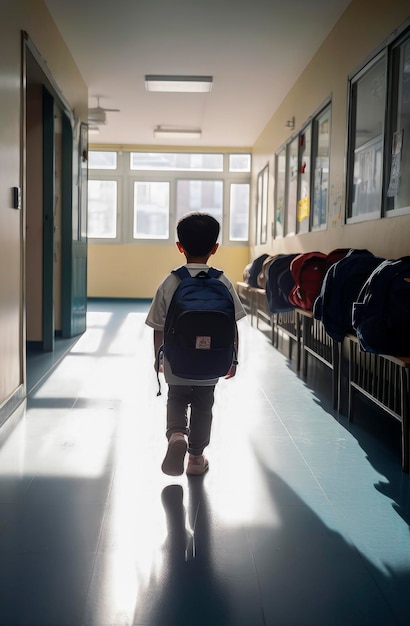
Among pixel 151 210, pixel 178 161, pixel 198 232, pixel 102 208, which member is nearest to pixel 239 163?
pixel 178 161

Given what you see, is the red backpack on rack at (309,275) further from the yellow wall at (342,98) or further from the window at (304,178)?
the window at (304,178)

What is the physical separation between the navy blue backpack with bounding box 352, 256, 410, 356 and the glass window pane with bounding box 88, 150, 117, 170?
8841 mm

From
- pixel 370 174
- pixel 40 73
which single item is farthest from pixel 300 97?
pixel 40 73

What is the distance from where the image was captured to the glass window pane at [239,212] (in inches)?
426

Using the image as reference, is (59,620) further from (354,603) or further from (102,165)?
(102,165)

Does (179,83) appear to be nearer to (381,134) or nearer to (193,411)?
(381,134)

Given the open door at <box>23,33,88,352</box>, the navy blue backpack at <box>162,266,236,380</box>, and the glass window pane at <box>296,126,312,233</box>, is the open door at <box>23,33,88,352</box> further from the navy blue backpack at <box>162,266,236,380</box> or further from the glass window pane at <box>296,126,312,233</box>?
the navy blue backpack at <box>162,266,236,380</box>

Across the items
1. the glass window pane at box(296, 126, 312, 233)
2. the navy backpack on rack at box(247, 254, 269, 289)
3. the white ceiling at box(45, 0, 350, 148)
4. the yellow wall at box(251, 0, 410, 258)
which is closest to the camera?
the yellow wall at box(251, 0, 410, 258)

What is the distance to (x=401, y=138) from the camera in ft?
11.2

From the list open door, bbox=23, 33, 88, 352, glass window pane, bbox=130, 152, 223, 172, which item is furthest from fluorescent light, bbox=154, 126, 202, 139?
open door, bbox=23, 33, 88, 352

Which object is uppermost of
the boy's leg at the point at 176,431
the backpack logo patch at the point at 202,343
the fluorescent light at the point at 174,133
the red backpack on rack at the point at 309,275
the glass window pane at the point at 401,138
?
the fluorescent light at the point at 174,133

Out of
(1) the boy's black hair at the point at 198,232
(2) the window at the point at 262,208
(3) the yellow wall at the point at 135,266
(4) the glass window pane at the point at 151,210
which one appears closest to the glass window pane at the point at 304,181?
(2) the window at the point at 262,208

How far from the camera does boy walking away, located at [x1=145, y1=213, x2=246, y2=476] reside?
2.08m

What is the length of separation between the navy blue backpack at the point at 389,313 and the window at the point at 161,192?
27.5ft
